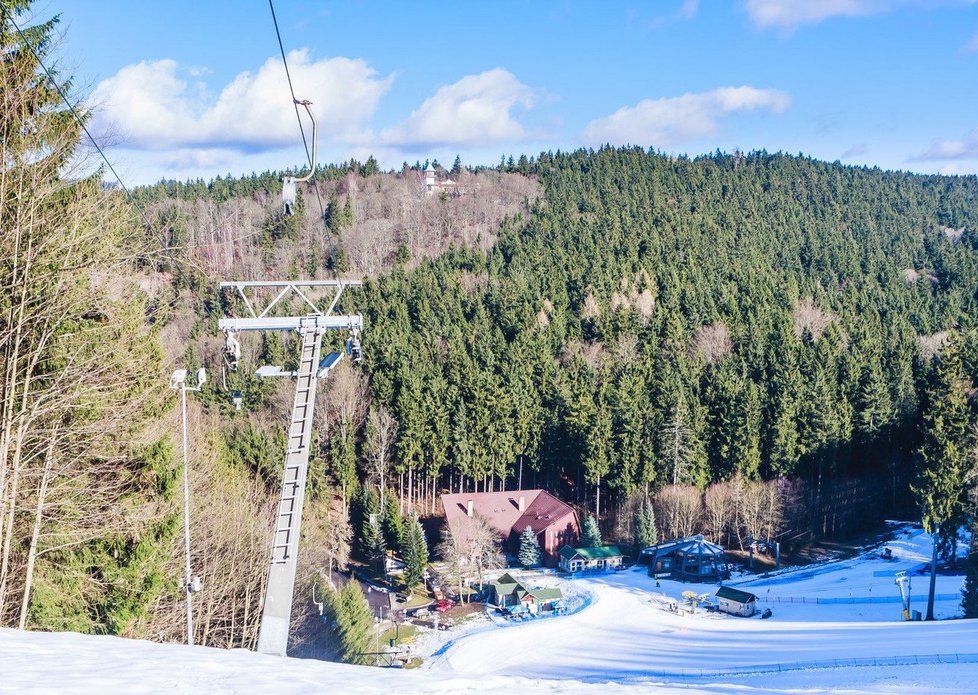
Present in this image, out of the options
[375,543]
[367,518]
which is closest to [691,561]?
[375,543]

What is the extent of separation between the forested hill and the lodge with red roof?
2.37 meters

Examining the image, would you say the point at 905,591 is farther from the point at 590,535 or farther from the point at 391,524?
the point at 391,524

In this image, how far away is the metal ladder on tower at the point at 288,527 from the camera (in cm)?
740

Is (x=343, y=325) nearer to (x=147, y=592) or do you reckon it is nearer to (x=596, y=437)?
(x=147, y=592)

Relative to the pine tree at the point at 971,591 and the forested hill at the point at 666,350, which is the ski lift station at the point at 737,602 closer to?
the pine tree at the point at 971,591

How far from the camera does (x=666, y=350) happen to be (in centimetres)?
4634

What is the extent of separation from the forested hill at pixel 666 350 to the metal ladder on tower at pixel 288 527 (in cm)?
2870

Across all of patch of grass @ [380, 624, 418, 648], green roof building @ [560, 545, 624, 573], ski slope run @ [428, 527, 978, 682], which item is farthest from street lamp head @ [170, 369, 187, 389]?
green roof building @ [560, 545, 624, 573]

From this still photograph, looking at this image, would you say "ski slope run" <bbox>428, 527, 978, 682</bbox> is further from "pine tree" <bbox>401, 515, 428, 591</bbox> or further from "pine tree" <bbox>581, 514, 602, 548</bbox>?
"pine tree" <bbox>401, 515, 428, 591</bbox>

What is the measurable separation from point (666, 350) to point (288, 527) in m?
40.8

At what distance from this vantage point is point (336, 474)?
117ft

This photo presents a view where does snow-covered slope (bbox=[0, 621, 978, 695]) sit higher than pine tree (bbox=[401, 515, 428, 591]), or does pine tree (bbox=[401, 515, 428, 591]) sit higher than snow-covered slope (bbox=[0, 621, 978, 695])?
snow-covered slope (bbox=[0, 621, 978, 695])

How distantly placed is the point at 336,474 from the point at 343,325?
28.0 metres

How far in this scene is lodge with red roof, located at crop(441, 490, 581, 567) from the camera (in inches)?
1340
